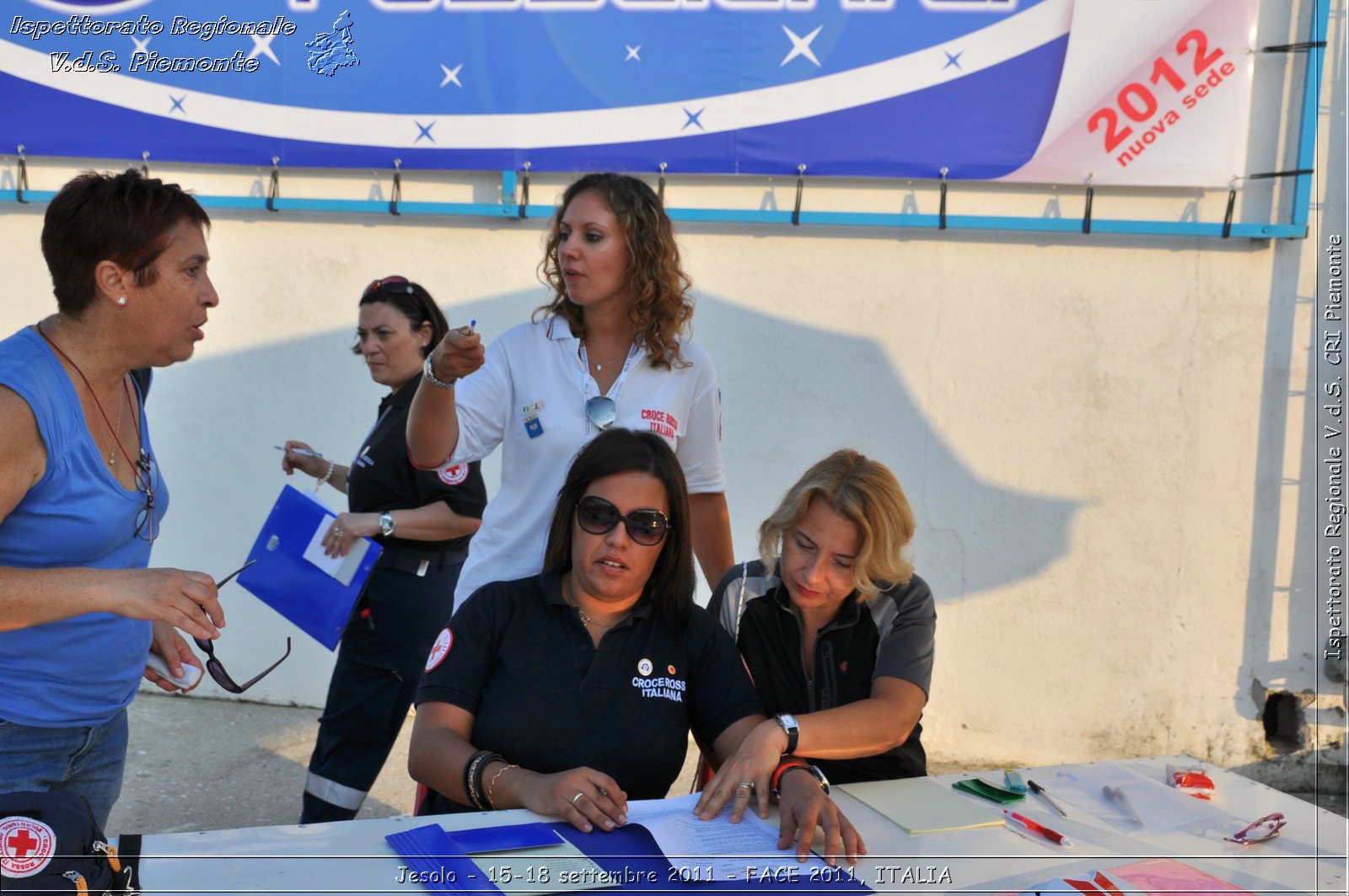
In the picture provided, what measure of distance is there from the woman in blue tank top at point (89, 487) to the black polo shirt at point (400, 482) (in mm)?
1156

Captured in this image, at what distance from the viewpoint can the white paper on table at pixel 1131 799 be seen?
6.75 feet

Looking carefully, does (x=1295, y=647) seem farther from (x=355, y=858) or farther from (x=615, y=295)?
(x=355, y=858)

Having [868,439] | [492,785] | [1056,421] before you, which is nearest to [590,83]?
[868,439]

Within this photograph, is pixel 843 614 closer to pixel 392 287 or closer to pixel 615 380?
pixel 615 380

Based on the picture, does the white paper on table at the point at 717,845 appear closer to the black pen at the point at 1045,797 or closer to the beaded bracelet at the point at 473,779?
the beaded bracelet at the point at 473,779

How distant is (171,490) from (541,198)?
78.9 inches

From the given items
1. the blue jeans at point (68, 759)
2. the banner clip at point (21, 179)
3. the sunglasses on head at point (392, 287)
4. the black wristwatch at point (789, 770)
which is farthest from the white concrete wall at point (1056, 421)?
the blue jeans at point (68, 759)

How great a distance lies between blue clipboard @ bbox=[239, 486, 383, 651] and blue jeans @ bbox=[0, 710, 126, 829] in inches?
37.8

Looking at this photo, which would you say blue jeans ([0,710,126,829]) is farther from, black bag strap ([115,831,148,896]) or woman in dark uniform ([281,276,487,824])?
woman in dark uniform ([281,276,487,824])

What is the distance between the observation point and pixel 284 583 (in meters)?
3.06

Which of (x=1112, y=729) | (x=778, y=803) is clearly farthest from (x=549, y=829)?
(x=1112, y=729)

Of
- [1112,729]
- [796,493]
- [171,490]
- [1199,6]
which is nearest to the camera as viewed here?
[796,493]

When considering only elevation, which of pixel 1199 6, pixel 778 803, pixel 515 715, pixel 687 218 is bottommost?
pixel 778 803

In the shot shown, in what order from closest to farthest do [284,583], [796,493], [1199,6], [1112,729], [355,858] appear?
1. [355,858]
2. [796,493]
3. [284,583]
4. [1199,6]
5. [1112,729]
